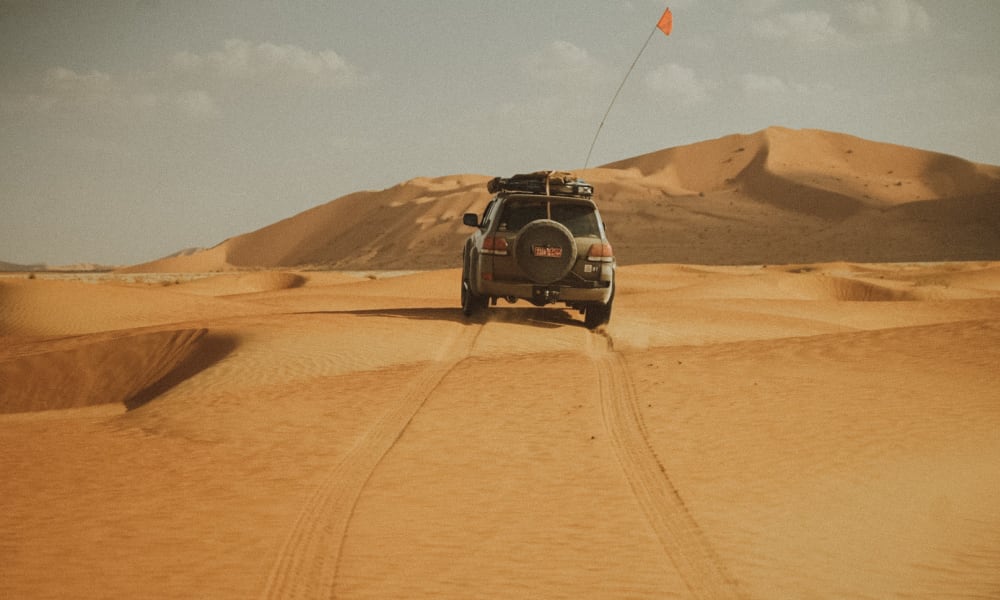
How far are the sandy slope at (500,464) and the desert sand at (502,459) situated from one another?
0.03 metres

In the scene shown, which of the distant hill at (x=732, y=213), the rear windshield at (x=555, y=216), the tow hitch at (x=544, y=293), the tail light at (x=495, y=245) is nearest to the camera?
the tow hitch at (x=544, y=293)

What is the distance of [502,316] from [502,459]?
7.67 meters

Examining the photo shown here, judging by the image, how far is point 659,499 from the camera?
18.1ft

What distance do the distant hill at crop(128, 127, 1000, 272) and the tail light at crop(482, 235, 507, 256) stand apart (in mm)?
38993

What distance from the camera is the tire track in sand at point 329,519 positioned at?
13.6 feet

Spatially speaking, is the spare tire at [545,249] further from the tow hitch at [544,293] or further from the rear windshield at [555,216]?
the rear windshield at [555,216]

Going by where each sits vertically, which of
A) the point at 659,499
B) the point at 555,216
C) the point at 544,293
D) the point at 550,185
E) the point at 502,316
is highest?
the point at 550,185

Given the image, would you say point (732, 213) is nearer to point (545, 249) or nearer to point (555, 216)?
point (555, 216)

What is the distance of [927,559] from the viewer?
180 inches

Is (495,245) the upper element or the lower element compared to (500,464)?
upper

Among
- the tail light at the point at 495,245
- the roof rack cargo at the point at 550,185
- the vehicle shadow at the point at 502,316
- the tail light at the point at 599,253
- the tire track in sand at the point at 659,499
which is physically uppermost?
the roof rack cargo at the point at 550,185

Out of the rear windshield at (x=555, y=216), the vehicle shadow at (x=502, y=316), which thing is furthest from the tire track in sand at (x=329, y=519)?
the vehicle shadow at (x=502, y=316)

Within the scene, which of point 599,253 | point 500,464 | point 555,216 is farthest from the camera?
point 555,216

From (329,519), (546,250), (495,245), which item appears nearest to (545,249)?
(546,250)
